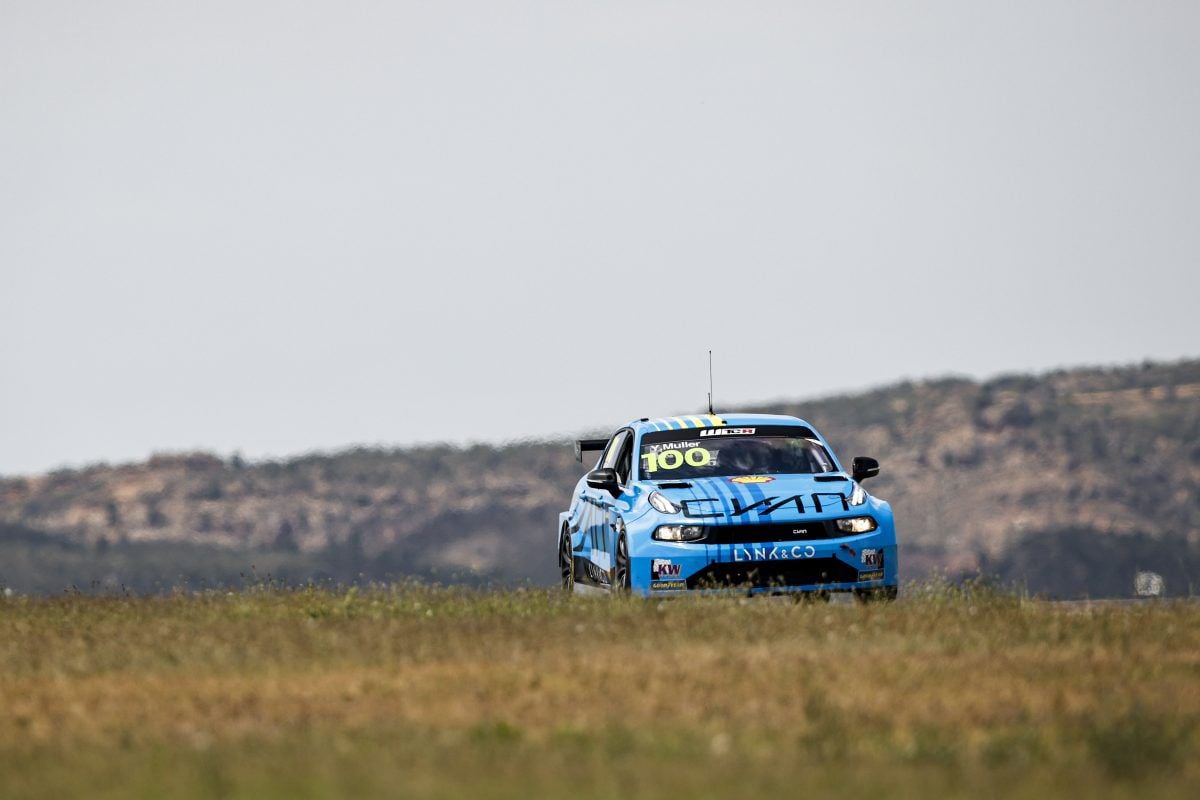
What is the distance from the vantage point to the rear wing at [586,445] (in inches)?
783

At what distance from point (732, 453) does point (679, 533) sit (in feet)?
5.24

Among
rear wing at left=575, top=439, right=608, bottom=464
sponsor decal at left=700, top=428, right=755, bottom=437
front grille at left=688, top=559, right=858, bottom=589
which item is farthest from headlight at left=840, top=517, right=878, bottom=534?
rear wing at left=575, top=439, right=608, bottom=464

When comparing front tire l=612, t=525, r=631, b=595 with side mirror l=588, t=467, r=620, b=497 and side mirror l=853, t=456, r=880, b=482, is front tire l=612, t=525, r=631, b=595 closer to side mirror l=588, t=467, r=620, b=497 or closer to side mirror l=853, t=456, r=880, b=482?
side mirror l=588, t=467, r=620, b=497

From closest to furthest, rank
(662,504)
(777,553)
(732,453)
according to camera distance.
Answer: (777,553) → (662,504) → (732,453)

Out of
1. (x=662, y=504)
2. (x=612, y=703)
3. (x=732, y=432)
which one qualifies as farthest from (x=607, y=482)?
(x=612, y=703)

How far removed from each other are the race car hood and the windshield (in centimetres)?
50

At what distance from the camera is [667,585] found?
16422mm

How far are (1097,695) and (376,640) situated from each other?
4868mm

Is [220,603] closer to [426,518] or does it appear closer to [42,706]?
[42,706]

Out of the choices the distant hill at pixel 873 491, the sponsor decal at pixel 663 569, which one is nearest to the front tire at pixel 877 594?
the sponsor decal at pixel 663 569

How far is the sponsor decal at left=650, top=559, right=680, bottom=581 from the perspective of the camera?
16.4 m

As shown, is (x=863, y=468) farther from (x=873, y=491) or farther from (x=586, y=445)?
(x=873, y=491)

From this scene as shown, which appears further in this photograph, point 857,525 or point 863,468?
point 863,468

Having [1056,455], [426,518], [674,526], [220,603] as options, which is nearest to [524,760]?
[674,526]
